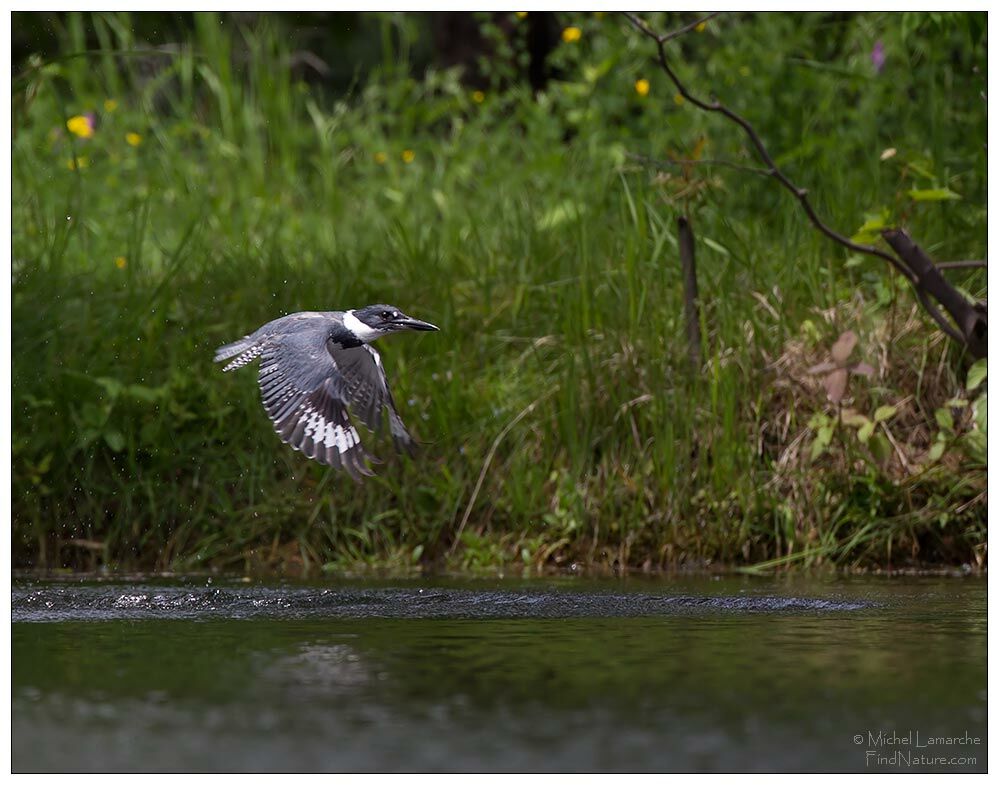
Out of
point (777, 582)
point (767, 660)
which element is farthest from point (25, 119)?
point (767, 660)

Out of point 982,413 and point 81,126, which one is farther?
point 81,126

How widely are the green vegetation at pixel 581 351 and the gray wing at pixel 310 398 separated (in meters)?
1.29

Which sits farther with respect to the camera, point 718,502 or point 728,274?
point 728,274

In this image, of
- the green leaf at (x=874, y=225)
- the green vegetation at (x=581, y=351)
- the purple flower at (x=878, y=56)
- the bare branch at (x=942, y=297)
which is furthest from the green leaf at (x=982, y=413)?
the purple flower at (x=878, y=56)

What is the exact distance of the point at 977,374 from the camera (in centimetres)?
639

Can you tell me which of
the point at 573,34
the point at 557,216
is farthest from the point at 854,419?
the point at 573,34

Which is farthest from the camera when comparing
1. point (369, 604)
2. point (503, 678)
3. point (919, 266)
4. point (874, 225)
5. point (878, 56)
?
point (878, 56)

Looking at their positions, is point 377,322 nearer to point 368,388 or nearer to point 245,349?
point 368,388

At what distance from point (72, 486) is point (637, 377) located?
2.44 m

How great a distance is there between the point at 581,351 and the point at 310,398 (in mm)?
1790

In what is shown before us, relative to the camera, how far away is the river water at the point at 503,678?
313cm

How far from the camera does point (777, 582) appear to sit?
19.6ft

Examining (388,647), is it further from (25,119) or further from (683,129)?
(25,119)
